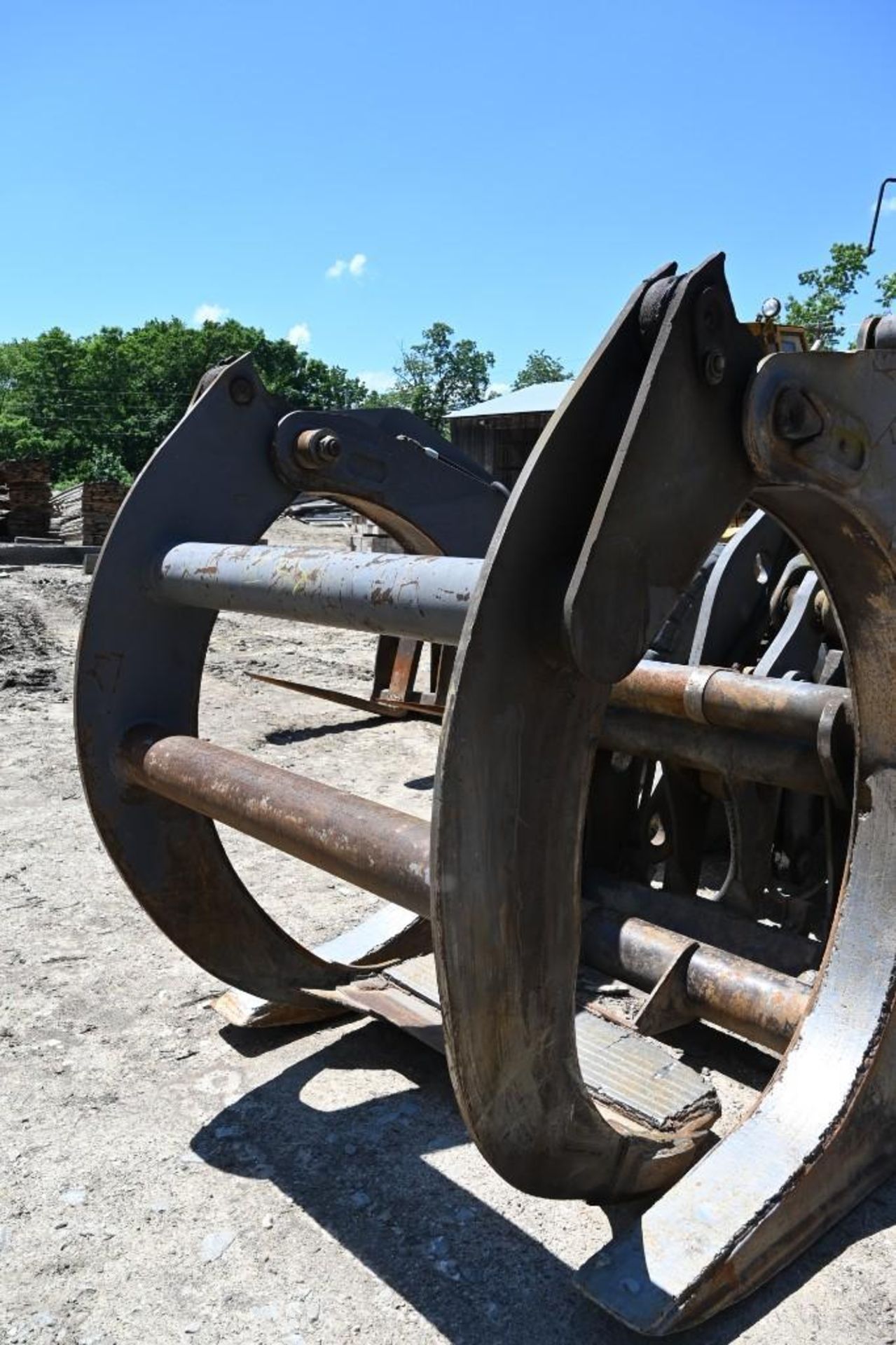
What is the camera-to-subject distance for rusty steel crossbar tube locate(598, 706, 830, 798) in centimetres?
261

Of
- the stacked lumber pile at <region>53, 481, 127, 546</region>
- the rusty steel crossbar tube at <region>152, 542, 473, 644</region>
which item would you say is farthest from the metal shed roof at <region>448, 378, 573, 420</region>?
the rusty steel crossbar tube at <region>152, 542, 473, 644</region>

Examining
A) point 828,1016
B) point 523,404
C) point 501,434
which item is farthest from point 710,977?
point 523,404

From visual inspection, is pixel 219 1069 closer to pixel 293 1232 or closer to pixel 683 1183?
pixel 293 1232

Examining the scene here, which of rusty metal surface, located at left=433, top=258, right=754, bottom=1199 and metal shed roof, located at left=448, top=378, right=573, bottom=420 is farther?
metal shed roof, located at left=448, top=378, right=573, bottom=420

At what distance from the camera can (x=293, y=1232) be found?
212 cm

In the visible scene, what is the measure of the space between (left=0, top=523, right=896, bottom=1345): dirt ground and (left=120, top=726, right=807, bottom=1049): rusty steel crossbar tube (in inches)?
13.7

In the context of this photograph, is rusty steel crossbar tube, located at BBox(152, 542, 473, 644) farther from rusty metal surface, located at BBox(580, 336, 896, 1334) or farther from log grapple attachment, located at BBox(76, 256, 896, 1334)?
rusty metal surface, located at BBox(580, 336, 896, 1334)

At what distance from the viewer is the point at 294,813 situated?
211cm

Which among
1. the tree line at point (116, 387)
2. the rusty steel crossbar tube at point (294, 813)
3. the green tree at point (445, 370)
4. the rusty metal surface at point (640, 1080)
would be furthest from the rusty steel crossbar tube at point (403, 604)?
the green tree at point (445, 370)

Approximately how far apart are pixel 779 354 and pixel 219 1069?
204cm

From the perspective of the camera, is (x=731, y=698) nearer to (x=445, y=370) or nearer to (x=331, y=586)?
(x=331, y=586)

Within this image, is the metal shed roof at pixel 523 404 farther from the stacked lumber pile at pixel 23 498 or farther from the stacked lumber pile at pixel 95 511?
the stacked lumber pile at pixel 23 498

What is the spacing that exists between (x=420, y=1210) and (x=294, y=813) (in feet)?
2.57

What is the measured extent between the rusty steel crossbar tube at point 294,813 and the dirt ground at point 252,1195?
26.0 inches
